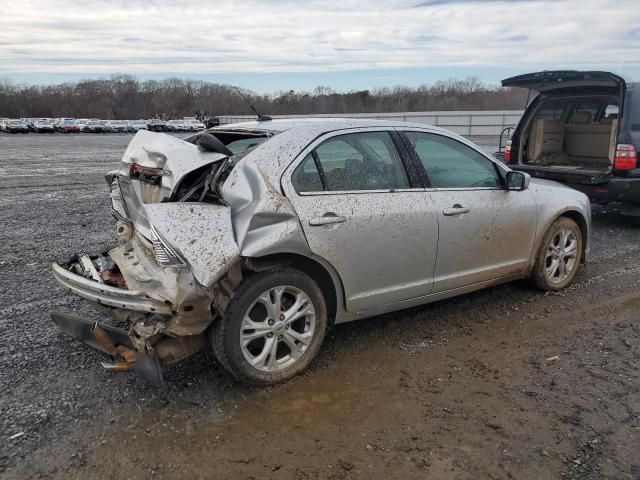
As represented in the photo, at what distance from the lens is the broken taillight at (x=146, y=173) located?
348 cm

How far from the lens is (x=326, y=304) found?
145 inches

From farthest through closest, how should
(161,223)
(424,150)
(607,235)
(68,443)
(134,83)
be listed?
(134,83), (607,235), (424,150), (161,223), (68,443)

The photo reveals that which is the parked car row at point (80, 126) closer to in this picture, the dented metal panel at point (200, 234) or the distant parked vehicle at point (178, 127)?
the distant parked vehicle at point (178, 127)

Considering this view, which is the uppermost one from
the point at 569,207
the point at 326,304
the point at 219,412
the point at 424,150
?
the point at 424,150

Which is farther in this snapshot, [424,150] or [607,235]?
[607,235]

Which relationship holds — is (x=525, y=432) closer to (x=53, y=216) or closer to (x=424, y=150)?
(x=424, y=150)

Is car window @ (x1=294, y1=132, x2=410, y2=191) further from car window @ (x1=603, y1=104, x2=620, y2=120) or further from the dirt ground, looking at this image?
car window @ (x1=603, y1=104, x2=620, y2=120)

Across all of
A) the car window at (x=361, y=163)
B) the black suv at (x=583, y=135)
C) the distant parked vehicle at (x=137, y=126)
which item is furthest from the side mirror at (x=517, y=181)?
the distant parked vehicle at (x=137, y=126)

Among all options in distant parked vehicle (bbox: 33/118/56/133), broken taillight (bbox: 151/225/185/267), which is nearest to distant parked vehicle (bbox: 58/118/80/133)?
distant parked vehicle (bbox: 33/118/56/133)

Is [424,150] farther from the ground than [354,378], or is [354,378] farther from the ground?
[424,150]

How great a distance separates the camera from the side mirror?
4456mm

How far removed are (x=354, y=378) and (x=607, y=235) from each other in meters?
5.38

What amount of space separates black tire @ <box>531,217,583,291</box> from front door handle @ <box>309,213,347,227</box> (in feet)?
7.70

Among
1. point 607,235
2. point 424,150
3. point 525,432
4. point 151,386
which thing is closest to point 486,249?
point 424,150
